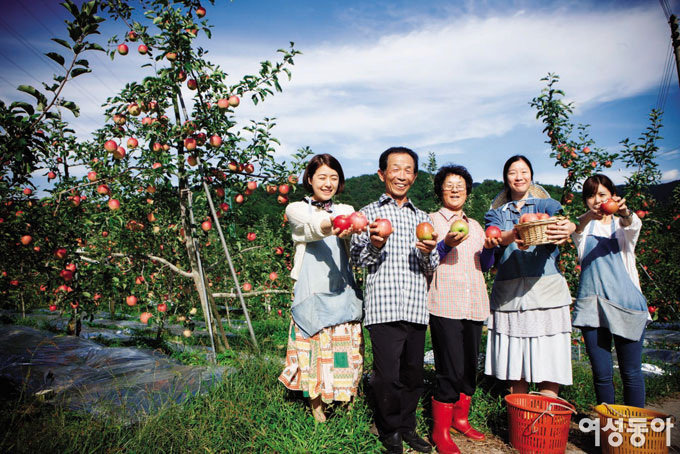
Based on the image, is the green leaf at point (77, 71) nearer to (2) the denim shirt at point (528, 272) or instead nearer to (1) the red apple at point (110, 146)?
(1) the red apple at point (110, 146)

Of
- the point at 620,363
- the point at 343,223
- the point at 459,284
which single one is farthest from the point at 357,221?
the point at 620,363

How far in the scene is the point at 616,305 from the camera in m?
2.27

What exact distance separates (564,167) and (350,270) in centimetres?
283

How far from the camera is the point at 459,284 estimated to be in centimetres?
223

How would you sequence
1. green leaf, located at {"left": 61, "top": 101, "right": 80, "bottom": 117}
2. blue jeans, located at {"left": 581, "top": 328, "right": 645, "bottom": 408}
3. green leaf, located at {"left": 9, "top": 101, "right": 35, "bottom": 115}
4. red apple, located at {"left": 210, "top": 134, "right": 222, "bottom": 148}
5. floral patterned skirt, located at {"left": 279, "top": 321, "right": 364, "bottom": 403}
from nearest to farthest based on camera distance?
green leaf, located at {"left": 9, "top": 101, "right": 35, "bottom": 115}
green leaf, located at {"left": 61, "top": 101, "right": 80, "bottom": 117}
floral patterned skirt, located at {"left": 279, "top": 321, "right": 364, "bottom": 403}
blue jeans, located at {"left": 581, "top": 328, "right": 645, "bottom": 408}
red apple, located at {"left": 210, "top": 134, "right": 222, "bottom": 148}

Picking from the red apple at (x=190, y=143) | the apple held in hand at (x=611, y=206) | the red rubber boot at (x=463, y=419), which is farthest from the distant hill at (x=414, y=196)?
the red rubber boot at (x=463, y=419)

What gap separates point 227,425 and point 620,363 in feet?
7.81

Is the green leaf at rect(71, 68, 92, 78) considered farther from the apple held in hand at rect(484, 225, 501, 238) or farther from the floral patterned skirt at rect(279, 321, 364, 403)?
the apple held in hand at rect(484, 225, 501, 238)

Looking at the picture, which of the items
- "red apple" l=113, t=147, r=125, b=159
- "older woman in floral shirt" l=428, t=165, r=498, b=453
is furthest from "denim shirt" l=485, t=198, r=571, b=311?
"red apple" l=113, t=147, r=125, b=159

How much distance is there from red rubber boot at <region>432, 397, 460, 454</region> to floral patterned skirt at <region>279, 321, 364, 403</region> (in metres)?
0.51

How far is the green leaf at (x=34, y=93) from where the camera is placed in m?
1.48

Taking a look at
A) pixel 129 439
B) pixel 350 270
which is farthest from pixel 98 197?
pixel 350 270

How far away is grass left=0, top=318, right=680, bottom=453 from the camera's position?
1.80 metres

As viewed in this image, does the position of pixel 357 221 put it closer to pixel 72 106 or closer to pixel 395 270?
pixel 395 270
